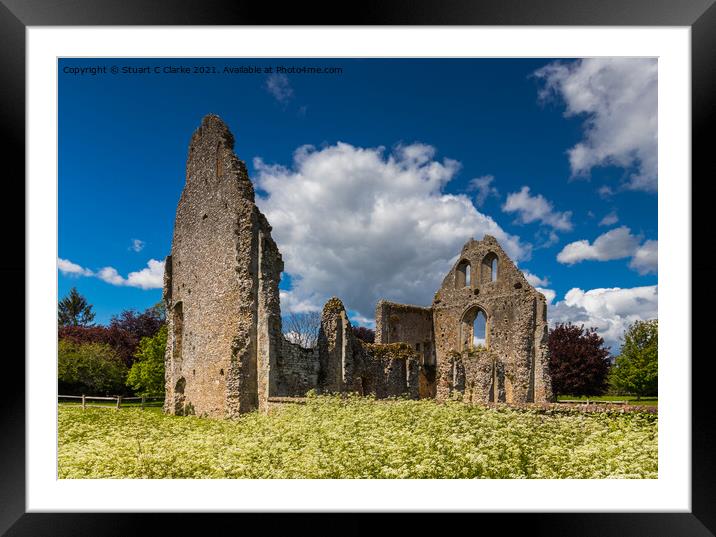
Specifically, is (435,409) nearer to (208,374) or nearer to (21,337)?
(21,337)

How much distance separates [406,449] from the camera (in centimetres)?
732

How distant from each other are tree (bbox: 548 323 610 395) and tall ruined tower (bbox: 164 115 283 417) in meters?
22.3

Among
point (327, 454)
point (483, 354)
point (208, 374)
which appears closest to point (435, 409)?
point (327, 454)

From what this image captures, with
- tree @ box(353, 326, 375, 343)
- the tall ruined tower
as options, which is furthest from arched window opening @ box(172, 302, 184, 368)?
tree @ box(353, 326, 375, 343)

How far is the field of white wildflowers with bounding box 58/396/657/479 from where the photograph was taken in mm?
6812

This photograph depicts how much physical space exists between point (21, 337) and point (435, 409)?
7.02 m

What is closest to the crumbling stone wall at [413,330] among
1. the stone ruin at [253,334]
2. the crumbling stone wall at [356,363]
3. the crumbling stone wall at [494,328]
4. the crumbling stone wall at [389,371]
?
the crumbling stone wall at [494,328]

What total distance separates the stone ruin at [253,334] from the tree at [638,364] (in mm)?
7672

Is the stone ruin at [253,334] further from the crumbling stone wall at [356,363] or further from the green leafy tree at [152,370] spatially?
the green leafy tree at [152,370]

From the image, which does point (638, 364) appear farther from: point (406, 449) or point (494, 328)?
point (406, 449)

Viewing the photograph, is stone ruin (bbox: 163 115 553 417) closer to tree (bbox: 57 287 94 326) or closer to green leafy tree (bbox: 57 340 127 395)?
green leafy tree (bbox: 57 340 127 395)
